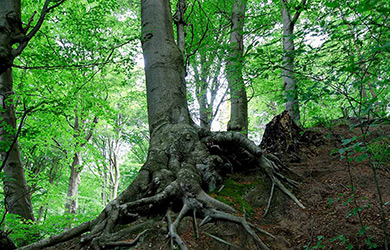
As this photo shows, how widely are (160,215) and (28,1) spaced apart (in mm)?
8810

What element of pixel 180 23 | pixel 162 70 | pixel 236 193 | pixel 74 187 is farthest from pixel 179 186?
pixel 74 187

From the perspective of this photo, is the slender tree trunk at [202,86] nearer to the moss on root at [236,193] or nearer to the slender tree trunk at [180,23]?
the slender tree trunk at [180,23]

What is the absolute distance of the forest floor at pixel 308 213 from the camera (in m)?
2.01

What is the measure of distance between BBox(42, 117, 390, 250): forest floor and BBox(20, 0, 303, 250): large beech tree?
0.41ft

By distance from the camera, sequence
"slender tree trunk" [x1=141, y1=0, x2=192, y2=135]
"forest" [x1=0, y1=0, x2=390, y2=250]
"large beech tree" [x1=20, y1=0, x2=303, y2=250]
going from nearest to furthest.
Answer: "forest" [x1=0, y1=0, x2=390, y2=250]
"large beech tree" [x1=20, y1=0, x2=303, y2=250]
"slender tree trunk" [x1=141, y1=0, x2=192, y2=135]

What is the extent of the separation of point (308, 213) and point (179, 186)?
1571 mm

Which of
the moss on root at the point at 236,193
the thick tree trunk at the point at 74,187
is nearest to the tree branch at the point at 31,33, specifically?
the moss on root at the point at 236,193

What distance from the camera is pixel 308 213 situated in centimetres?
259

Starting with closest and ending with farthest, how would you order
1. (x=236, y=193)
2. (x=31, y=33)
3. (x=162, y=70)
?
1. (x=31, y=33)
2. (x=236, y=193)
3. (x=162, y=70)

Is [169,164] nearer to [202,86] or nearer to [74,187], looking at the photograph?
[202,86]

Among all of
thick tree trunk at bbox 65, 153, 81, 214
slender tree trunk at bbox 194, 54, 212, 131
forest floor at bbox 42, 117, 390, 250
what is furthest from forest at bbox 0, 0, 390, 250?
thick tree trunk at bbox 65, 153, 81, 214

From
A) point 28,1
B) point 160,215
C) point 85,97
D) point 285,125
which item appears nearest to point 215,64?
point 85,97

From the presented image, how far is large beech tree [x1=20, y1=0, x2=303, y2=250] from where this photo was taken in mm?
2326

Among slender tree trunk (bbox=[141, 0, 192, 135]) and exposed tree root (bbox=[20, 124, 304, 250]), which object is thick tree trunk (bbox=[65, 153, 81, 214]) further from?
exposed tree root (bbox=[20, 124, 304, 250])
